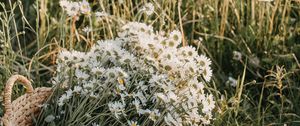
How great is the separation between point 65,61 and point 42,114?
22cm

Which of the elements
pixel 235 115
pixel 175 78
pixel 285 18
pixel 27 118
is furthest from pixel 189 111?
pixel 285 18

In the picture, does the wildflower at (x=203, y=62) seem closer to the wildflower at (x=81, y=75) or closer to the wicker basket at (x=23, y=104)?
the wildflower at (x=81, y=75)

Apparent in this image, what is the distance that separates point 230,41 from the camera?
3.38 metres

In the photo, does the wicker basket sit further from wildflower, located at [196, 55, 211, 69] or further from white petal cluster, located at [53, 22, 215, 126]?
wildflower, located at [196, 55, 211, 69]

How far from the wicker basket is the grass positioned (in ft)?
1.33

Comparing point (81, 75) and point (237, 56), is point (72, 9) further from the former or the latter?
point (237, 56)

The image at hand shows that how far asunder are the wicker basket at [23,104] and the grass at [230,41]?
404 mm

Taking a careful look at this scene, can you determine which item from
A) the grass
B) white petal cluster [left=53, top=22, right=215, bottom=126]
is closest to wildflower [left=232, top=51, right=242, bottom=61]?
the grass

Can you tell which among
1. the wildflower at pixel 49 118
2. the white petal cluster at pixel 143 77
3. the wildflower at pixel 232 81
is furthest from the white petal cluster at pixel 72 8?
the wildflower at pixel 232 81

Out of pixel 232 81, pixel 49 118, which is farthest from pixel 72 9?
pixel 232 81

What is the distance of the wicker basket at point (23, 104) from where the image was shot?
2363 mm

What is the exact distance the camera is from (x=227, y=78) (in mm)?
3268

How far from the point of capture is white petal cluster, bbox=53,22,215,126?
237cm

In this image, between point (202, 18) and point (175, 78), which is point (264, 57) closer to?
point (202, 18)
